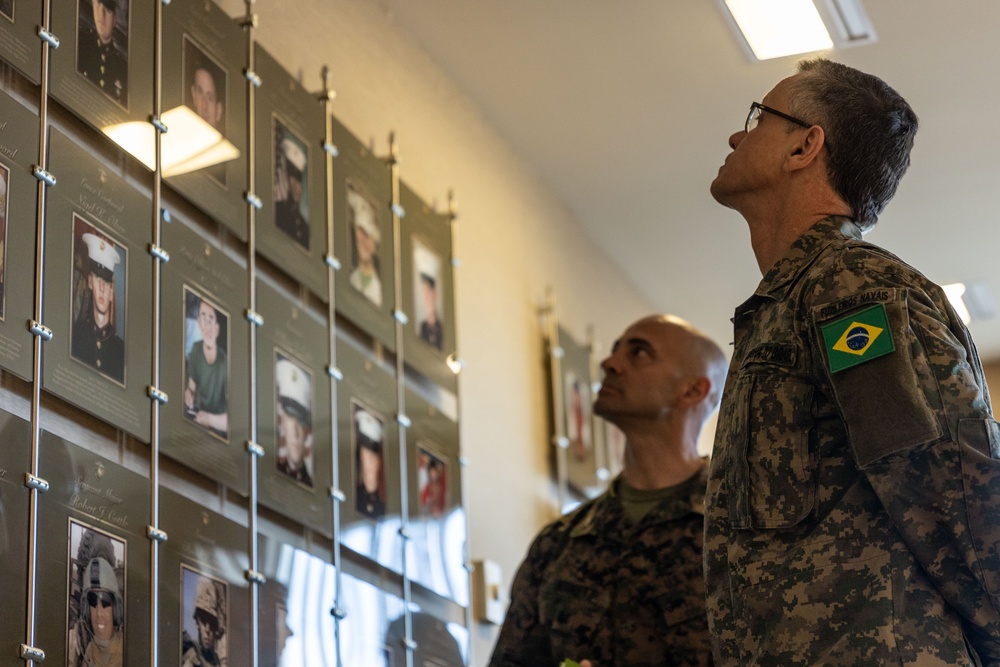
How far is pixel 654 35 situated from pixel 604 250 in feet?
5.36

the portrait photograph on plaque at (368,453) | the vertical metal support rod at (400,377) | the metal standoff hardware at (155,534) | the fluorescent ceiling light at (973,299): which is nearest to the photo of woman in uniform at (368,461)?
the portrait photograph on plaque at (368,453)

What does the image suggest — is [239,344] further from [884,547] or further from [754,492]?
[884,547]

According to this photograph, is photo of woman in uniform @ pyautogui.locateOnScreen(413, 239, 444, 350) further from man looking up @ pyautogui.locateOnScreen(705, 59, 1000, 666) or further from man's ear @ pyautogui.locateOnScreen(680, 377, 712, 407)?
man looking up @ pyautogui.locateOnScreen(705, 59, 1000, 666)

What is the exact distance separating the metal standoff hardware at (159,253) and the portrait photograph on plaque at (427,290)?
1.11 meters

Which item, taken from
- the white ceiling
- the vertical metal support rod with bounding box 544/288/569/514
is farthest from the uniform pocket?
the vertical metal support rod with bounding box 544/288/569/514

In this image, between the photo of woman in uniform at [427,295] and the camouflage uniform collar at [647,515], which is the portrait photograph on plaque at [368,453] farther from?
the camouflage uniform collar at [647,515]

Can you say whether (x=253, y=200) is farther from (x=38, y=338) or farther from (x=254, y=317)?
(x=38, y=338)

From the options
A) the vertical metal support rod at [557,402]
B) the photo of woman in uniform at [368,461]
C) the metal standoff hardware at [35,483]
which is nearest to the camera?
the metal standoff hardware at [35,483]

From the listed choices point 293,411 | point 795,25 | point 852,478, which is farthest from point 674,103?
point 852,478

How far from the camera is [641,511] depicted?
3.06m

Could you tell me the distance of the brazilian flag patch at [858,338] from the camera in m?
1.71

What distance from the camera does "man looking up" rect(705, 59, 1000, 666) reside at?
163cm

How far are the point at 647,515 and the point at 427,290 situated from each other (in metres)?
0.92

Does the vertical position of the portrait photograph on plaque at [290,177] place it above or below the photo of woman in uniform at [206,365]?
above
